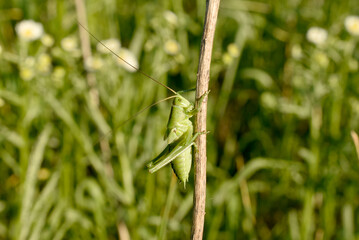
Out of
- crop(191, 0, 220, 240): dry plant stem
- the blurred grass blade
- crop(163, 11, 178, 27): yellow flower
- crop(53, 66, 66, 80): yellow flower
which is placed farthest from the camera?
crop(163, 11, 178, 27): yellow flower

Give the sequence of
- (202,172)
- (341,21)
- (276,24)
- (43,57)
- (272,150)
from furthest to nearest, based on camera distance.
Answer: (276,24)
(341,21)
(272,150)
(43,57)
(202,172)

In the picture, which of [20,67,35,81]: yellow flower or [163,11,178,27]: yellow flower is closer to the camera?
[20,67,35,81]: yellow flower

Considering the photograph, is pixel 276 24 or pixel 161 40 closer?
pixel 161 40

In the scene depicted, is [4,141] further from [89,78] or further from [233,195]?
[233,195]

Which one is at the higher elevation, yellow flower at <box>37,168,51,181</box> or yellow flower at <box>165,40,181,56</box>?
yellow flower at <box>165,40,181,56</box>

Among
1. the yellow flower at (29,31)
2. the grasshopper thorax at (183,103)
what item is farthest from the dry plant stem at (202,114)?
the yellow flower at (29,31)

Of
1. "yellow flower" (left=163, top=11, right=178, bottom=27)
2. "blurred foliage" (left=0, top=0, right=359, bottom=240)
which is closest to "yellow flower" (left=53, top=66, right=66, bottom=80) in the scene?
"blurred foliage" (left=0, top=0, right=359, bottom=240)

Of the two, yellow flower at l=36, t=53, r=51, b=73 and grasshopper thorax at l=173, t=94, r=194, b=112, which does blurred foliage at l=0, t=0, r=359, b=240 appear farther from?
grasshopper thorax at l=173, t=94, r=194, b=112

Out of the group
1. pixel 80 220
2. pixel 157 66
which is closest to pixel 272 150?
pixel 157 66
